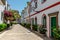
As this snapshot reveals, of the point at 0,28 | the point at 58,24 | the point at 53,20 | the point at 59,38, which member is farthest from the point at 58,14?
the point at 0,28

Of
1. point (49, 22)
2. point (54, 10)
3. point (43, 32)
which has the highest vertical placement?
point (54, 10)

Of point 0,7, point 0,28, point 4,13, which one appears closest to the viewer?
point 0,28

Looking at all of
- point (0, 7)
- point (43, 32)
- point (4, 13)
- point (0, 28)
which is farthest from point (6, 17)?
point (43, 32)

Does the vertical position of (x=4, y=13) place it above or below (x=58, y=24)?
above

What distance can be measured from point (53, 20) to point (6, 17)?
1699 centimetres

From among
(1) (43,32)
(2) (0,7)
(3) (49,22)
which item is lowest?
(1) (43,32)

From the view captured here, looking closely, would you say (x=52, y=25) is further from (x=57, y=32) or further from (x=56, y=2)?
(x=57, y=32)

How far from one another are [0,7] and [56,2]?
14.5 meters

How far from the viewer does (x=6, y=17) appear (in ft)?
97.6

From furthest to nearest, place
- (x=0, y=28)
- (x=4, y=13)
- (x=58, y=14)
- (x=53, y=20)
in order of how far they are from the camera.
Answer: (x=4, y=13)
(x=0, y=28)
(x=53, y=20)
(x=58, y=14)

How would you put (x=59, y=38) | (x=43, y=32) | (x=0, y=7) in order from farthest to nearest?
(x=0, y=7), (x=43, y=32), (x=59, y=38)

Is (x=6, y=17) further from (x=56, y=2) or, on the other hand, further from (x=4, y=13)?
(x=56, y=2)

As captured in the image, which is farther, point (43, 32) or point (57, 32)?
point (43, 32)

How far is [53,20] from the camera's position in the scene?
14234mm
